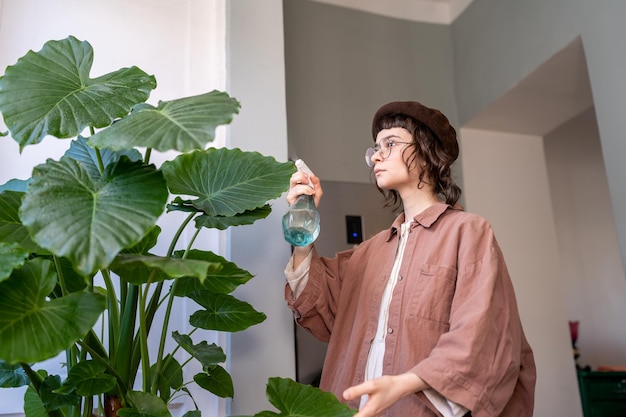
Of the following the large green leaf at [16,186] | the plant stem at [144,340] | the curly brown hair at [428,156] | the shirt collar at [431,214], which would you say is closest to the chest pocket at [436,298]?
the shirt collar at [431,214]

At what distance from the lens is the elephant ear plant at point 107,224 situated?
86cm

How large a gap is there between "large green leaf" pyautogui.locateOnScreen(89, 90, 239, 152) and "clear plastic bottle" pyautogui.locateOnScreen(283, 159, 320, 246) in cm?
48

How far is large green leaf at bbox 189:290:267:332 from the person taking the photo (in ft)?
4.51

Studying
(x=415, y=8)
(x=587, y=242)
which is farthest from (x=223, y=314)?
(x=587, y=242)

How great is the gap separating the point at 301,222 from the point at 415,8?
6.30ft

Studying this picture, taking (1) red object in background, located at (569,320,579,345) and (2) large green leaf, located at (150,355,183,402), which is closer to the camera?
(2) large green leaf, located at (150,355,183,402)

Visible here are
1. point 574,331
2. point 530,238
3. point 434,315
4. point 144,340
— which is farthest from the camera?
point 574,331

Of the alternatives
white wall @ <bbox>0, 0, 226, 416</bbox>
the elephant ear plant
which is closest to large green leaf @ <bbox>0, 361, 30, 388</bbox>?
the elephant ear plant

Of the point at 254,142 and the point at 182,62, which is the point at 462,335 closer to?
the point at 254,142

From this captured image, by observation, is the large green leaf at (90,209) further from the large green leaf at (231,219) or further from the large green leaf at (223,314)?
the large green leaf at (223,314)

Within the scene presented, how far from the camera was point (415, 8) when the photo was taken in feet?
9.61

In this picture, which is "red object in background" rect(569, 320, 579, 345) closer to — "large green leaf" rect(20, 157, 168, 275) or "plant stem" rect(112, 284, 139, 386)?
"plant stem" rect(112, 284, 139, 386)

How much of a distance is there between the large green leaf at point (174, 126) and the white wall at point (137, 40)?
84cm

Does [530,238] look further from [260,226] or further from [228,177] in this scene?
[228,177]
